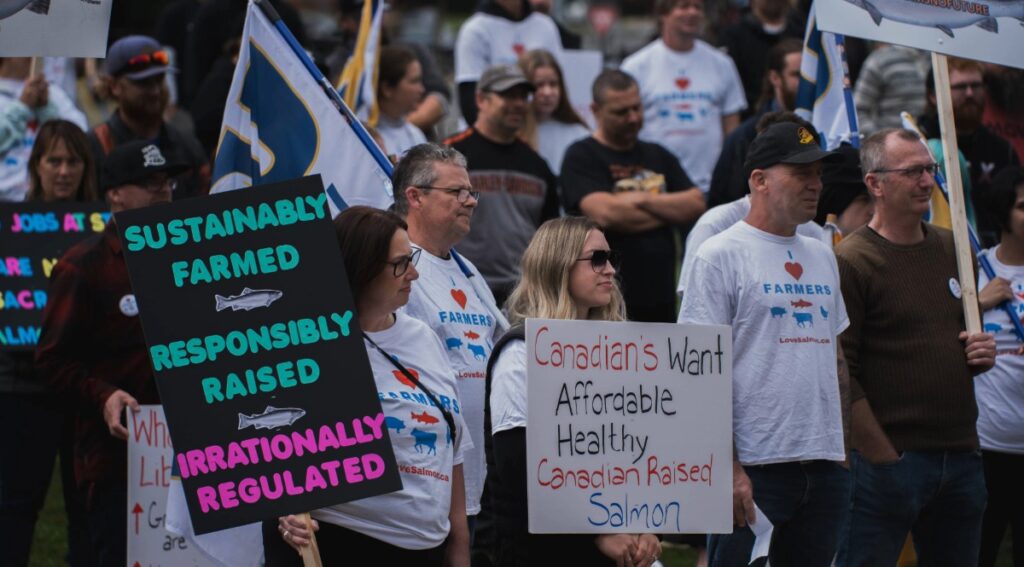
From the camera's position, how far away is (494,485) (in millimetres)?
5543

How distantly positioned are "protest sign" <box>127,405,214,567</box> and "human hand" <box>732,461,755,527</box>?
7.71 feet

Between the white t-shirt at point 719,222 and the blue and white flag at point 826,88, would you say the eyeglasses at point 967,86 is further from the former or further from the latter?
the white t-shirt at point 719,222

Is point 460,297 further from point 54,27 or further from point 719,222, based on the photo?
point 54,27

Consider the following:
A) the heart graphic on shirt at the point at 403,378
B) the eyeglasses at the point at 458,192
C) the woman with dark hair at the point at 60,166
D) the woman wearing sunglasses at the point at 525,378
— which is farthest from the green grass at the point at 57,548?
the heart graphic on shirt at the point at 403,378

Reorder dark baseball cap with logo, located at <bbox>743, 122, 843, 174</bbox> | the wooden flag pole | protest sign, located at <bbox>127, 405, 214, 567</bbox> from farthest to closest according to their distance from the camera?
protest sign, located at <bbox>127, 405, 214, 567</bbox>, the wooden flag pole, dark baseball cap with logo, located at <bbox>743, 122, 843, 174</bbox>

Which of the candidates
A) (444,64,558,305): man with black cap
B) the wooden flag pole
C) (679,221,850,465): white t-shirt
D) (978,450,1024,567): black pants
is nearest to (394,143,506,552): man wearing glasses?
(679,221,850,465): white t-shirt

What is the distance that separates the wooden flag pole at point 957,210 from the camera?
21.6 ft

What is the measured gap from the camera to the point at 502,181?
895 centimetres

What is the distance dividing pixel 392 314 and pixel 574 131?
18.0 ft

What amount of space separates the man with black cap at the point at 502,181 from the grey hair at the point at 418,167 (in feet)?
7.41

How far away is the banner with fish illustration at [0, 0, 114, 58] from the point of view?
19.0 ft

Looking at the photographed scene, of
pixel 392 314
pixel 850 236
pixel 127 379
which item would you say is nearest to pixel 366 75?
pixel 127 379

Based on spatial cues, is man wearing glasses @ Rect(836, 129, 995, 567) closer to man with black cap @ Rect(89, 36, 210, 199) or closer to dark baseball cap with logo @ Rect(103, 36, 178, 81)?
man with black cap @ Rect(89, 36, 210, 199)

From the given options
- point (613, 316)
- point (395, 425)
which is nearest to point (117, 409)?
point (395, 425)
